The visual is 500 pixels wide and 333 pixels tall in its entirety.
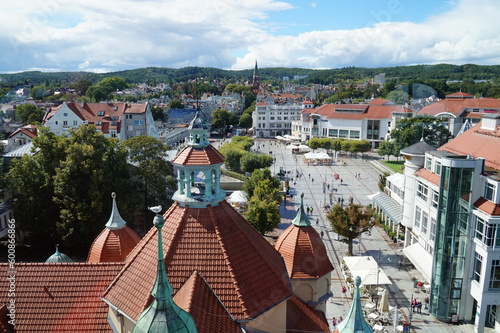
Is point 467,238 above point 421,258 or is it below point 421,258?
above

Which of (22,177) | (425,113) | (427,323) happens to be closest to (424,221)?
(427,323)

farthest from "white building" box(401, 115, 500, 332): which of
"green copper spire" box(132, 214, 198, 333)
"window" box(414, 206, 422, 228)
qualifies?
"green copper spire" box(132, 214, 198, 333)

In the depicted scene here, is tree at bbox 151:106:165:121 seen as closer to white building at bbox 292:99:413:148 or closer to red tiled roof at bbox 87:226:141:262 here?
white building at bbox 292:99:413:148

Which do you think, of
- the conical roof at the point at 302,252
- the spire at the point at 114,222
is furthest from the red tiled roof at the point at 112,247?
the conical roof at the point at 302,252

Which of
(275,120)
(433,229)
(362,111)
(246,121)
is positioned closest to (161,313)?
(433,229)

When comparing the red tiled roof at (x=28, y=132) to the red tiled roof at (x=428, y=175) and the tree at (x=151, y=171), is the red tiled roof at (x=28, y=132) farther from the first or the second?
the red tiled roof at (x=428, y=175)

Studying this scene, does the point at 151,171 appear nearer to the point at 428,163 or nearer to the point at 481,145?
the point at 428,163
